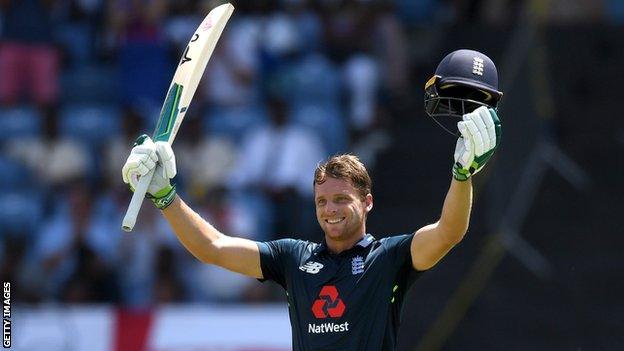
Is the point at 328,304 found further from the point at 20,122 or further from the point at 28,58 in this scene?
the point at 28,58

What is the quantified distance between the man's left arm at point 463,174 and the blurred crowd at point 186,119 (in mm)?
5030

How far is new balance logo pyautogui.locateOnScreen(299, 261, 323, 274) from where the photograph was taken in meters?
5.53

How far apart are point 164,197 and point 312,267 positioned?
67cm

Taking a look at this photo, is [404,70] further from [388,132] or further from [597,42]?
[597,42]

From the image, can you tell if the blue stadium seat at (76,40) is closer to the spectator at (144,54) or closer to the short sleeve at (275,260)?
the spectator at (144,54)

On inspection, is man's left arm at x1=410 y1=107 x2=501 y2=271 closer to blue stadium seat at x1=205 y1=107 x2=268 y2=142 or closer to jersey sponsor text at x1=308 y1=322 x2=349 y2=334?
jersey sponsor text at x1=308 y1=322 x2=349 y2=334

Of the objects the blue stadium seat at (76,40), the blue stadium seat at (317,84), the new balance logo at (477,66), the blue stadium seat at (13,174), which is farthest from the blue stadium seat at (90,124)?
the new balance logo at (477,66)

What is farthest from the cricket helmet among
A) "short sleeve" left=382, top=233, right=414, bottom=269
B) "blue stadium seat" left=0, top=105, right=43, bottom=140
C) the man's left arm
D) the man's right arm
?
"blue stadium seat" left=0, top=105, right=43, bottom=140

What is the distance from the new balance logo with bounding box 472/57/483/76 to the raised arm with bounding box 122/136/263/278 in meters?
1.18

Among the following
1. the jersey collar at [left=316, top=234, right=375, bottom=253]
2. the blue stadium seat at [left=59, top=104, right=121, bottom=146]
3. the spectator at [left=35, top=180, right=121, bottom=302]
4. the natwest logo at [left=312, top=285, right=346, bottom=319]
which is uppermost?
the jersey collar at [left=316, top=234, right=375, bottom=253]

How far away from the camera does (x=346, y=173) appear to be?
18.1ft

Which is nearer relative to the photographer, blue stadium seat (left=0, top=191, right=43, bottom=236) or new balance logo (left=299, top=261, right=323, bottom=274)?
new balance logo (left=299, top=261, right=323, bottom=274)

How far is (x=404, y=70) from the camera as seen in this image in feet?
40.9

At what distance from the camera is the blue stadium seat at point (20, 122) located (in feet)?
39.8
